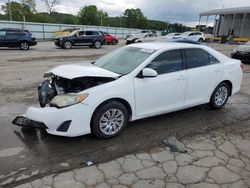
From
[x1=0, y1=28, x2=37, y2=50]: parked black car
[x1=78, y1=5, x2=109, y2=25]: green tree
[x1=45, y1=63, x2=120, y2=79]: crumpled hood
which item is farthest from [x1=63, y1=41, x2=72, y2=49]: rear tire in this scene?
[x1=78, y1=5, x2=109, y2=25]: green tree

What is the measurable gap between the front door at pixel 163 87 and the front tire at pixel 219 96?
106cm

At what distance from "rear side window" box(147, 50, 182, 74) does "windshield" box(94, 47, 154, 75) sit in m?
0.19

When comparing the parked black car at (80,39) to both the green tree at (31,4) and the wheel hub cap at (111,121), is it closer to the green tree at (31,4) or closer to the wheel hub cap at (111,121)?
the wheel hub cap at (111,121)

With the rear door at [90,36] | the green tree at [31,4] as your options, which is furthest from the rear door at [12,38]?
the green tree at [31,4]

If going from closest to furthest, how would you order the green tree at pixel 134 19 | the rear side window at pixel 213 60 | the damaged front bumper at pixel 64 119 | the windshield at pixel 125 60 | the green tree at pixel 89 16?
the damaged front bumper at pixel 64 119 → the windshield at pixel 125 60 → the rear side window at pixel 213 60 → the green tree at pixel 89 16 → the green tree at pixel 134 19

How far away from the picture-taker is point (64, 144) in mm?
3832

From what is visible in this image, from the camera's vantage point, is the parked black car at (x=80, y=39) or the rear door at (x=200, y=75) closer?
the rear door at (x=200, y=75)

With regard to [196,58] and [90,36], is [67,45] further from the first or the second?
[196,58]

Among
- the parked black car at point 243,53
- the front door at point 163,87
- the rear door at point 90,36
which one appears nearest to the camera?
the front door at point 163,87

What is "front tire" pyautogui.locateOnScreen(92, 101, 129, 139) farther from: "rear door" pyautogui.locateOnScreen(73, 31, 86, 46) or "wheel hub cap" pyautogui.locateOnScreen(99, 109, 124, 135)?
"rear door" pyautogui.locateOnScreen(73, 31, 86, 46)

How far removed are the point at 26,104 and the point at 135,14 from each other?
83419 millimetres

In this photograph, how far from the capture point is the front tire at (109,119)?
12.5 feet

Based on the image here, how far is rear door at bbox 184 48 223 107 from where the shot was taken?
484 centimetres

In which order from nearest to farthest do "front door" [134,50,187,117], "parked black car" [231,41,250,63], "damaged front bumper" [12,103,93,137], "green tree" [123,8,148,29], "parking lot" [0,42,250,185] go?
1. "parking lot" [0,42,250,185]
2. "damaged front bumper" [12,103,93,137]
3. "front door" [134,50,187,117]
4. "parked black car" [231,41,250,63]
5. "green tree" [123,8,148,29]
